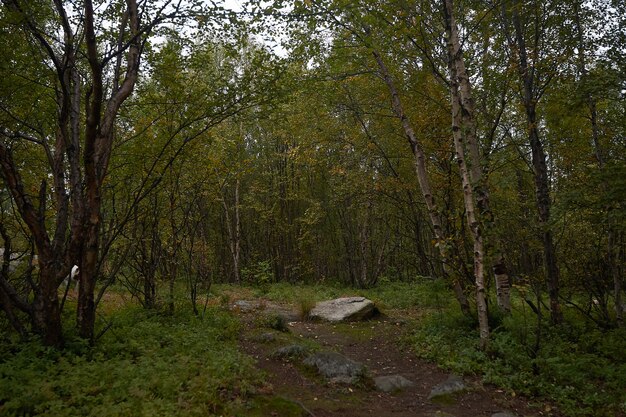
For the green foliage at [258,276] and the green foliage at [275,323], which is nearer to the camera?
the green foliage at [275,323]

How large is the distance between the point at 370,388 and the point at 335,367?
0.61m

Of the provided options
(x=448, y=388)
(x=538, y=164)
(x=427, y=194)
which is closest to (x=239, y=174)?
(x=427, y=194)

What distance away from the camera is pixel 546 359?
5.71 m

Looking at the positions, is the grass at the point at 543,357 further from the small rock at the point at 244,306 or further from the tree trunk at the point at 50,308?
the tree trunk at the point at 50,308

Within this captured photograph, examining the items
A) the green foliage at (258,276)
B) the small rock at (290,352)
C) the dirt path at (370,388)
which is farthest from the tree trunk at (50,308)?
the green foliage at (258,276)

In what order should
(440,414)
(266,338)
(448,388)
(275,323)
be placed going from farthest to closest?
(275,323)
(266,338)
(448,388)
(440,414)

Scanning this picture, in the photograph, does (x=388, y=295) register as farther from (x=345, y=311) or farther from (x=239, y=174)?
(x=239, y=174)

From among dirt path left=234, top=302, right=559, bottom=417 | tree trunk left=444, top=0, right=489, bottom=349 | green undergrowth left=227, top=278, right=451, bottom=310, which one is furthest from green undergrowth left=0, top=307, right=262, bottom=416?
green undergrowth left=227, top=278, right=451, bottom=310

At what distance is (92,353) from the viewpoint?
203 inches

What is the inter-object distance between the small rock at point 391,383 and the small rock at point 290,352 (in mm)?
1337

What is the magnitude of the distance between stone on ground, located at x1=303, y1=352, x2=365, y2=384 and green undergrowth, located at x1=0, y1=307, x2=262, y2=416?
106cm

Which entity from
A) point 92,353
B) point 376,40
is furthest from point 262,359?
point 376,40

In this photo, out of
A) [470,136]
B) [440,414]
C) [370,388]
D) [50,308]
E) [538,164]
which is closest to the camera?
[440,414]

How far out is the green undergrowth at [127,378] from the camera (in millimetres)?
3609
